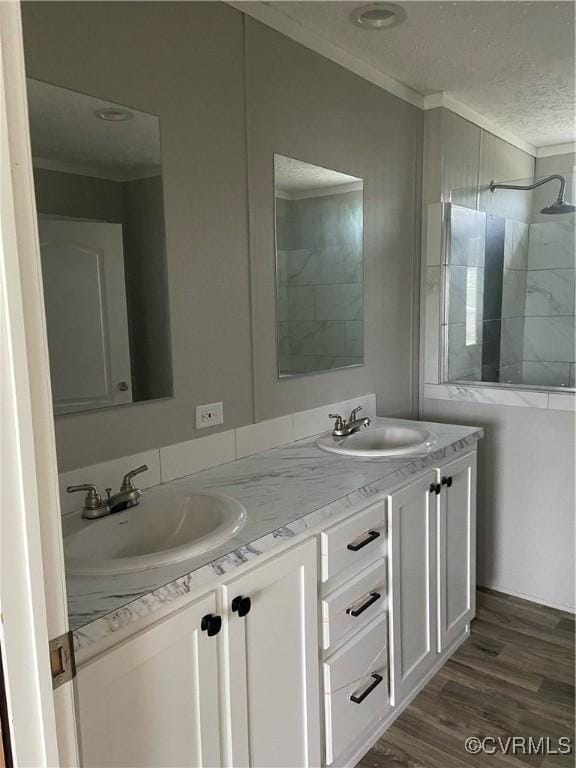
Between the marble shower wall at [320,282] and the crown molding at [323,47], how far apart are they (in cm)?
51

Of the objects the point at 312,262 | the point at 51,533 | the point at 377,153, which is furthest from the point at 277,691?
the point at 377,153

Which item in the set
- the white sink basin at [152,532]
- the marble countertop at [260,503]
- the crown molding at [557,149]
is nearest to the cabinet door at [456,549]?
the marble countertop at [260,503]

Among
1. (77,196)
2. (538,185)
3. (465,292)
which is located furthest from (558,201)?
(77,196)

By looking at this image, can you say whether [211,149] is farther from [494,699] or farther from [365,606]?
[494,699]

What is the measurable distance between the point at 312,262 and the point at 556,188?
1371 mm

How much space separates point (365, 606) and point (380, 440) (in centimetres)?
85

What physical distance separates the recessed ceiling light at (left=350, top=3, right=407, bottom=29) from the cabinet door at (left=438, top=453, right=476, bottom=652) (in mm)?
1616

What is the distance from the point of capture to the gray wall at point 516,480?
2707 millimetres

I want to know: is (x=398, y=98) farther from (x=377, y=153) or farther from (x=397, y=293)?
(x=397, y=293)

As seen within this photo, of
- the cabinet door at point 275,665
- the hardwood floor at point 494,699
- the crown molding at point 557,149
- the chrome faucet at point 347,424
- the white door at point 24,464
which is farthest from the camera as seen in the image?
the crown molding at point 557,149

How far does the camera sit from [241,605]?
4.32ft

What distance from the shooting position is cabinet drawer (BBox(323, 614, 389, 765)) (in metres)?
1.66

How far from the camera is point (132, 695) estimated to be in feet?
3.63

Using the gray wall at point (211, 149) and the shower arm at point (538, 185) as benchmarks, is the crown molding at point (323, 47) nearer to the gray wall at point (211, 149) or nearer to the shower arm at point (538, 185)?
the gray wall at point (211, 149)
